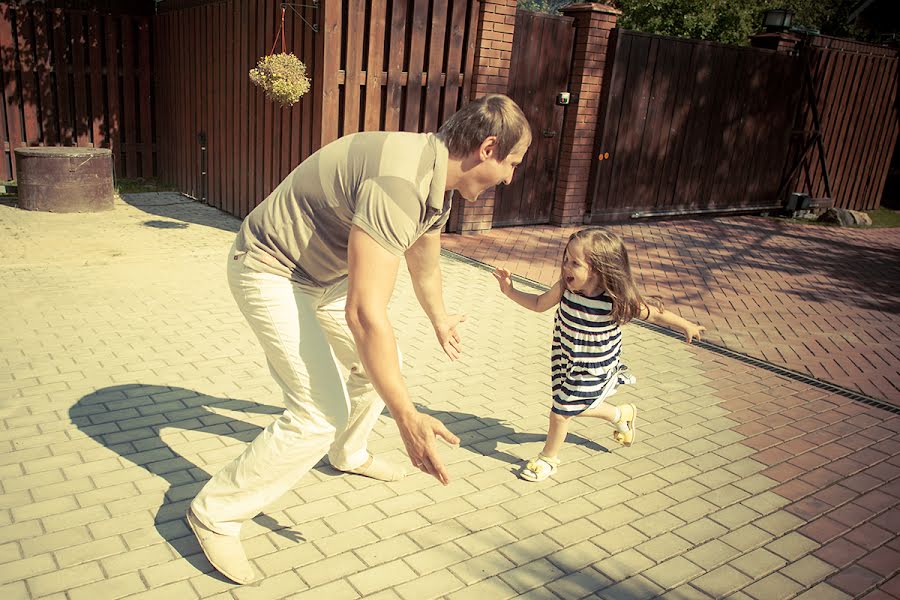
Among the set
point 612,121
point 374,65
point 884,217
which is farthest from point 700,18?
point 374,65

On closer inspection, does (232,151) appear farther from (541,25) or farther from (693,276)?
(693,276)

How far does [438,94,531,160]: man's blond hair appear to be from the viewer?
2482mm

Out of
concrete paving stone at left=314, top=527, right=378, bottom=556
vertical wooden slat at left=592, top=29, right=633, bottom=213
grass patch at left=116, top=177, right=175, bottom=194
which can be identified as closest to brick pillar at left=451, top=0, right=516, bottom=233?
vertical wooden slat at left=592, top=29, right=633, bottom=213

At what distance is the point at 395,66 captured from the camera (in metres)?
8.29

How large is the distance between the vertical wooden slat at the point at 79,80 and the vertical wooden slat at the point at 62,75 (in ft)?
0.29

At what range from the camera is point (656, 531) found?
3369 mm

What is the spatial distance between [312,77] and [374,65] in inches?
28.7

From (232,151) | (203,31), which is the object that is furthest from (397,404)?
(203,31)

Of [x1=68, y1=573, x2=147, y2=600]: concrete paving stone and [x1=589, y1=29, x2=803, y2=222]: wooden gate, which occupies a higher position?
[x1=589, y1=29, x2=803, y2=222]: wooden gate

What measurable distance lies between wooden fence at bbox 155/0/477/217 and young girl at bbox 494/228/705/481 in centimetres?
485

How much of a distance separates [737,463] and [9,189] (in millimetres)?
9973

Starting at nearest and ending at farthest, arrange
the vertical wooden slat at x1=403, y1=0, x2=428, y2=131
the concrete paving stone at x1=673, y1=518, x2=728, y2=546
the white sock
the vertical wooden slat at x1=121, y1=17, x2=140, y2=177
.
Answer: the concrete paving stone at x1=673, y1=518, x2=728, y2=546, the white sock, the vertical wooden slat at x1=403, y1=0, x2=428, y2=131, the vertical wooden slat at x1=121, y1=17, x2=140, y2=177

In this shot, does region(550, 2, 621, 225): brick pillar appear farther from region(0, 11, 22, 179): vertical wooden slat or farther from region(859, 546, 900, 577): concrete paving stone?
region(0, 11, 22, 179): vertical wooden slat

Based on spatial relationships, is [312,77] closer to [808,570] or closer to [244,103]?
[244,103]
